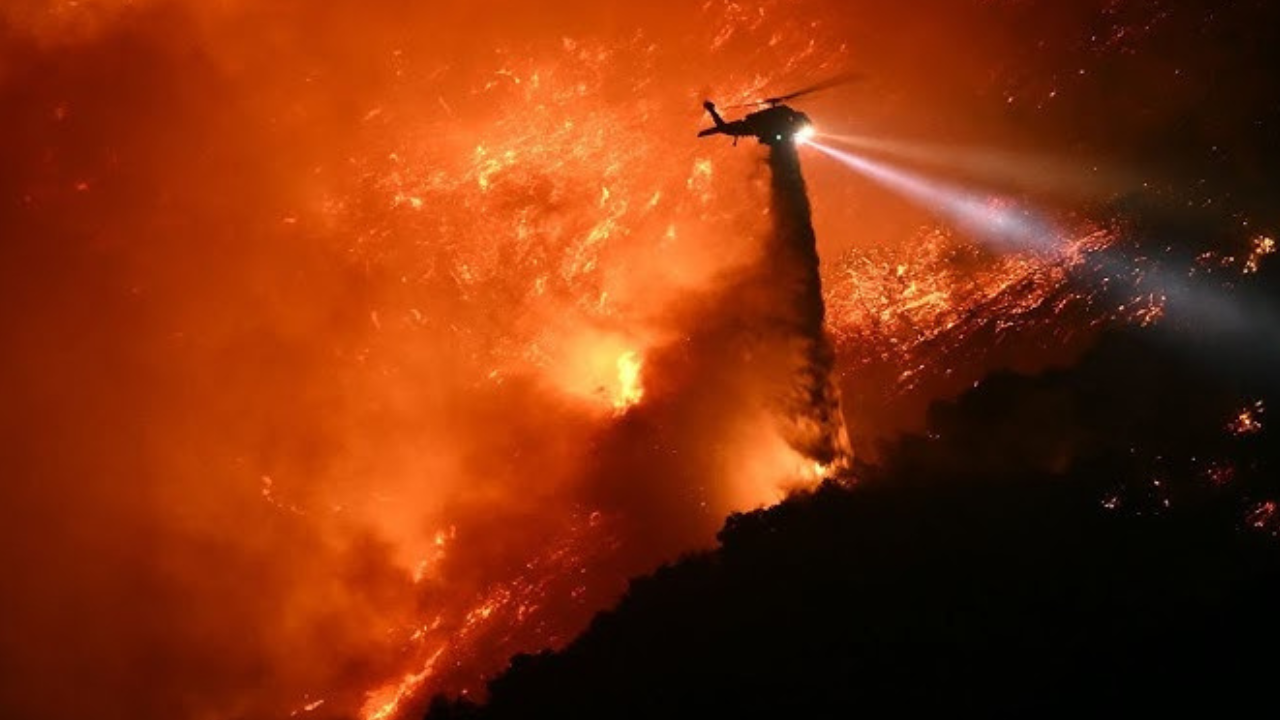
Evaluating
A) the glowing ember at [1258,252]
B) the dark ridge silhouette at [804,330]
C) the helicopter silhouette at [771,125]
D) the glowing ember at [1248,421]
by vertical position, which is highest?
the helicopter silhouette at [771,125]

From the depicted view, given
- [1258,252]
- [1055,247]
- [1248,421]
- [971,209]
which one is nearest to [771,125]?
[971,209]

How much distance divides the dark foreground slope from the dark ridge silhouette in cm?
175

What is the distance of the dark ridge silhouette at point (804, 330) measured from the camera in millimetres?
13859

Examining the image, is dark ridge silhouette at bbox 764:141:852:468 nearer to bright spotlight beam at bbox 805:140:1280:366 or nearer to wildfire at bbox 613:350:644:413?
bright spotlight beam at bbox 805:140:1280:366

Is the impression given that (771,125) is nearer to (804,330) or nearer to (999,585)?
(804,330)

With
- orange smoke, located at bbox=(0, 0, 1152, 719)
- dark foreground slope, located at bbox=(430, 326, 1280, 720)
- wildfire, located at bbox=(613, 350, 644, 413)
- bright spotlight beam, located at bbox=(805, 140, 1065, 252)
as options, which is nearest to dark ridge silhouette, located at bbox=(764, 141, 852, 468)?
orange smoke, located at bbox=(0, 0, 1152, 719)

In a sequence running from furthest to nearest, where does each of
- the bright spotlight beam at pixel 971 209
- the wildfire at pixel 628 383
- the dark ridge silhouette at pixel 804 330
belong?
the wildfire at pixel 628 383 < the bright spotlight beam at pixel 971 209 < the dark ridge silhouette at pixel 804 330

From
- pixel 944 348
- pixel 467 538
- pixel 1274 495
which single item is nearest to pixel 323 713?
pixel 467 538

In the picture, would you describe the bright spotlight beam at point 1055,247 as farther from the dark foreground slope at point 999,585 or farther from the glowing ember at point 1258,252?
the dark foreground slope at point 999,585

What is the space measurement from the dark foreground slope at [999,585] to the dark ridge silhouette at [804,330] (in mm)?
1751

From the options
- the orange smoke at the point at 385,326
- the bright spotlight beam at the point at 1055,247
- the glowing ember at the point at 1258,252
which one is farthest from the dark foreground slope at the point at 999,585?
the orange smoke at the point at 385,326

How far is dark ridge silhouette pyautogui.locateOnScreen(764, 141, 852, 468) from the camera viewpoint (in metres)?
13.9

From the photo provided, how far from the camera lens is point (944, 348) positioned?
14.1m

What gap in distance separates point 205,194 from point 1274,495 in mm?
21283
